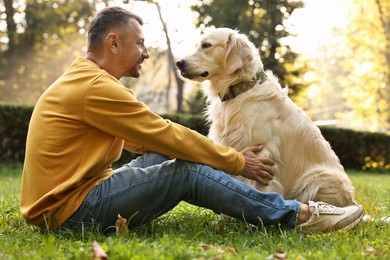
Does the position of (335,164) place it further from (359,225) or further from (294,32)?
(294,32)

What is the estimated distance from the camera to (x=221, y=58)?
160 inches

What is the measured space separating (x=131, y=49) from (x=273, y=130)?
1.36m

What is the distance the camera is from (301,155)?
3.71 metres

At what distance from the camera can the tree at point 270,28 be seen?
1936 centimetres

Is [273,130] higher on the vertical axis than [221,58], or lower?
lower

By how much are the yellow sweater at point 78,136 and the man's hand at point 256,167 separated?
1.64ft

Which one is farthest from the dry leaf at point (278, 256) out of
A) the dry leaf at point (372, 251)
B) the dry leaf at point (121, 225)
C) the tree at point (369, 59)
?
the tree at point (369, 59)

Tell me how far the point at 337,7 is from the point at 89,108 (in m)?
31.6

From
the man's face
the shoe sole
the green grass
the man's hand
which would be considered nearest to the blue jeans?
the green grass

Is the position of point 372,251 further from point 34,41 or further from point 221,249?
point 34,41

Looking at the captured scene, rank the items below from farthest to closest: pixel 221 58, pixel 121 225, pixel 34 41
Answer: pixel 34 41
pixel 221 58
pixel 121 225

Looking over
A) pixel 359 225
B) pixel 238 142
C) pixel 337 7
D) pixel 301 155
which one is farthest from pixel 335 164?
pixel 337 7

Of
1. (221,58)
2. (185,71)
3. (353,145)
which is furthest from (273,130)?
(353,145)

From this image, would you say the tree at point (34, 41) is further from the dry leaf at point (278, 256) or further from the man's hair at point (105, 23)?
the dry leaf at point (278, 256)
